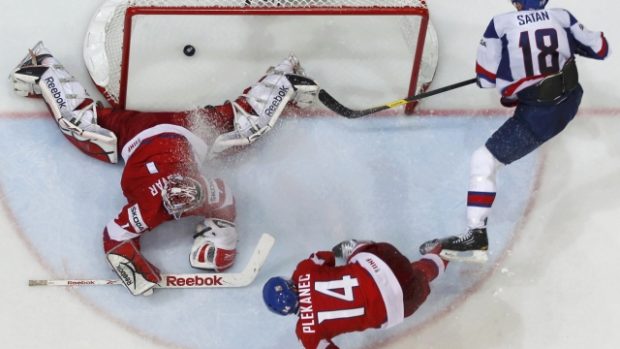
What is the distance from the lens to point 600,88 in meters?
4.57

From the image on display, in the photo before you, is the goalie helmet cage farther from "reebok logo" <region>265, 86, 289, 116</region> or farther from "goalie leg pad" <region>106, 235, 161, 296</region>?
"goalie leg pad" <region>106, 235, 161, 296</region>

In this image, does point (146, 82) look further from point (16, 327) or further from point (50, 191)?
point (16, 327)

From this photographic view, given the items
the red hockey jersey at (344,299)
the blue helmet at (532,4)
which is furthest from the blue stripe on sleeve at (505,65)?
the red hockey jersey at (344,299)

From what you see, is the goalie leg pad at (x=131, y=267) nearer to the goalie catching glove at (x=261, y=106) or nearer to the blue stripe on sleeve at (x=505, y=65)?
the goalie catching glove at (x=261, y=106)

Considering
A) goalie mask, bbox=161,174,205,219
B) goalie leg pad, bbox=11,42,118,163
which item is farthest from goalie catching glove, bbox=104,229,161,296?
goalie leg pad, bbox=11,42,118,163

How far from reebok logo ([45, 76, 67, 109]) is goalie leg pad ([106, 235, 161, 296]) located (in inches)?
25.4

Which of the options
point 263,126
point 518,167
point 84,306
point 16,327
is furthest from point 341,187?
point 16,327

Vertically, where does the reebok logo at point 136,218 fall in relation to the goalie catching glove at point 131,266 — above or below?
above

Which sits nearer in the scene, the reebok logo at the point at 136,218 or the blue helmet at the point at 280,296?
the blue helmet at the point at 280,296

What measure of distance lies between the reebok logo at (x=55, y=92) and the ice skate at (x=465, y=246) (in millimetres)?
1636

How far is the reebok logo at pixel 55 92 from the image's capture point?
4.15 metres

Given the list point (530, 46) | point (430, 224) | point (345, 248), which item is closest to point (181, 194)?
point (345, 248)

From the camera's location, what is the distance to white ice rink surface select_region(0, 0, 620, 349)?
4090mm

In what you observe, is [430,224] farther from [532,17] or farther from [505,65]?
[532,17]
